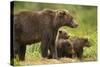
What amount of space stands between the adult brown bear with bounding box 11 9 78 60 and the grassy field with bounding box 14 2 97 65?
0.05 metres

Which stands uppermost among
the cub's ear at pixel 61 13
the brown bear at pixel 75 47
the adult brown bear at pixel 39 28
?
the cub's ear at pixel 61 13

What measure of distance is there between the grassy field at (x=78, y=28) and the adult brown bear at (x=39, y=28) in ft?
0.17

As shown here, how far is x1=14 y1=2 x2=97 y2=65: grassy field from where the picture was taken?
7.97ft

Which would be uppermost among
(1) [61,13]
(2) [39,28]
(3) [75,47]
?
(1) [61,13]

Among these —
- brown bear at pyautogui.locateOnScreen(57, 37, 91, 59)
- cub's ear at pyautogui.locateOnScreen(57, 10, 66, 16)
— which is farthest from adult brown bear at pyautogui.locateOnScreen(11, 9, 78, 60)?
brown bear at pyautogui.locateOnScreen(57, 37, 91, 59)

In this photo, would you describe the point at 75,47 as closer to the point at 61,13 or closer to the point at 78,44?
A: the point at 78,44

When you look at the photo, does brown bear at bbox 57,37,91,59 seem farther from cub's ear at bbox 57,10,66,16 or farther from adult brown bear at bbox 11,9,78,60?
cub's ear at bbox 57,10,66,16

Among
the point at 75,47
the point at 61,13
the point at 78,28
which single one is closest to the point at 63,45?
the point at 75,47

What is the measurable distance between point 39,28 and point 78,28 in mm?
536

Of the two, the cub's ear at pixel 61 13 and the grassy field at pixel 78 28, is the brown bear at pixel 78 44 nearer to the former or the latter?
the grassy field at pixel 78 28

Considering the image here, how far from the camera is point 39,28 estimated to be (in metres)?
2.47

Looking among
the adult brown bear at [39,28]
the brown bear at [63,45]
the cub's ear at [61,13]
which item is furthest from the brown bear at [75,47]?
the cub's ear at [61,13]

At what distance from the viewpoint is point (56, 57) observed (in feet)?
8.35

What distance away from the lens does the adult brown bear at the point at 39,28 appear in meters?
2.39
